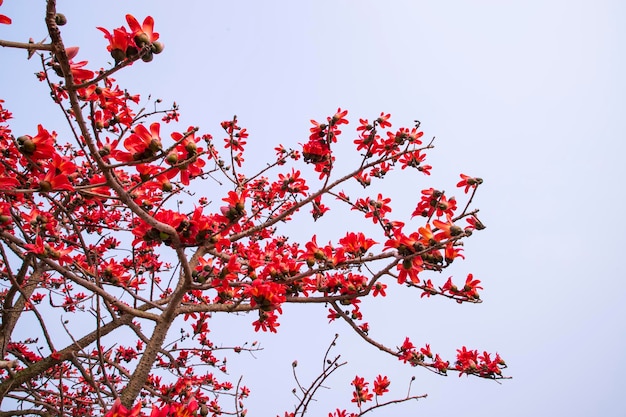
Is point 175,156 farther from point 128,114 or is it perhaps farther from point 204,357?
point 204,357

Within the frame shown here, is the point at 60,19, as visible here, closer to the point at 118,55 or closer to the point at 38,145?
→ the point at 118,55

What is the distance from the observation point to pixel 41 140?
1385 millimetres

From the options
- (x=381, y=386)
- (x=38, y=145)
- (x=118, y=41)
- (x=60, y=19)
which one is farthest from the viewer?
(x=381, y=386)

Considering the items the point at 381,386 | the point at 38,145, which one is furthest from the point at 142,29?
the point at 381,386

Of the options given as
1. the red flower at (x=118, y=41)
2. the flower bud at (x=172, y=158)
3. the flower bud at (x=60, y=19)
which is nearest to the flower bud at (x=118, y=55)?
the red flower at (x=118, y=41)

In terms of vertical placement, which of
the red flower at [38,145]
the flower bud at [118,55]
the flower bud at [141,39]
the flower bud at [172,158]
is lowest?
the red flower at [38,145]

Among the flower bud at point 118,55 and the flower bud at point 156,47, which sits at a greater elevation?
the flower bud at point 156,47

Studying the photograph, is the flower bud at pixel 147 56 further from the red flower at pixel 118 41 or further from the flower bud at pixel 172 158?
the flower bud at pixel 172 158

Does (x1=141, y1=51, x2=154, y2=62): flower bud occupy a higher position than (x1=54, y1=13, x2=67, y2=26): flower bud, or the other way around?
(x1=141, y1=51, x2=154, y2=62): flower bud

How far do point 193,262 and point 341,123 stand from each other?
2105 mm

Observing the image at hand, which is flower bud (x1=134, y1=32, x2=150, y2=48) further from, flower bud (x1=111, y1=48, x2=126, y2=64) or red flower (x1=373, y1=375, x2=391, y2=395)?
red flower (x1=373, y1=375, x2=391, y2=395)

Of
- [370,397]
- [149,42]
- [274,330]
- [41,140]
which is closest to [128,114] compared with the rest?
[41,140]

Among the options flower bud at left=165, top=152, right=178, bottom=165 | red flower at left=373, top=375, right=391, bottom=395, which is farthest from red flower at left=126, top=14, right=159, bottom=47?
red flower at left=373, top=375, right=391, bottom=395

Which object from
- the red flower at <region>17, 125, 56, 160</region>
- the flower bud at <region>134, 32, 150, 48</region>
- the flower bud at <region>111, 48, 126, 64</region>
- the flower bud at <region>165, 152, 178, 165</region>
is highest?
the flower bud at <region>134, 32, 150, 48</region>
